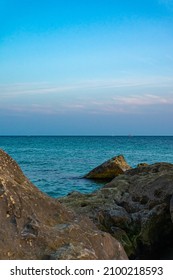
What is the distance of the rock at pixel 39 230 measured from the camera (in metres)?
5.57

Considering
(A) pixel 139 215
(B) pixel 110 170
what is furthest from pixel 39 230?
(B) pixel 110 170

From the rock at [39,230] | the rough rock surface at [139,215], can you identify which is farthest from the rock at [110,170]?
the rock at [39,230]

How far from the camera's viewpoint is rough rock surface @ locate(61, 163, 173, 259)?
11289 millimetres

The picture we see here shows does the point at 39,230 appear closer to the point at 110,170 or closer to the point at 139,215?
the point at 139,215

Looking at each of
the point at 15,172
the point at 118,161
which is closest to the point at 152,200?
the point at 15,172

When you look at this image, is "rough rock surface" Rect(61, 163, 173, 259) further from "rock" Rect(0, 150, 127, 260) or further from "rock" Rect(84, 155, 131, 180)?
"rock" Rect(84, 155, 131, 180)

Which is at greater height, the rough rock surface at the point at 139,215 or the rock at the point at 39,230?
the rock at the point at 39,230

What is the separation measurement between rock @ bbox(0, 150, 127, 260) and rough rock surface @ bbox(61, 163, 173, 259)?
4589 millimetres

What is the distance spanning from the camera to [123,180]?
50.4ft

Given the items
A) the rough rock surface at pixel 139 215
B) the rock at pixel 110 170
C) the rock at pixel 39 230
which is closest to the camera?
the rock at pixel 39 230

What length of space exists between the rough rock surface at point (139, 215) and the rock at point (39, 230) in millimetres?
4589

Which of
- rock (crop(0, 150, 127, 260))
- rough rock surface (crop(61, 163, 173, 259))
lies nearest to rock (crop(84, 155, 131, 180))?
rough rock surface (crop(61, 163, 173, 259))

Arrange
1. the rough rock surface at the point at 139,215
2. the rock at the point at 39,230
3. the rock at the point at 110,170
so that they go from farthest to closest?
the rock at the point at 110,170, the rough rock surface at the point at 139,215, the rock at the point at 39,230

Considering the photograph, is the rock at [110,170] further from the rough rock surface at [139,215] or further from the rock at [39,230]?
the rock at [39,230]
